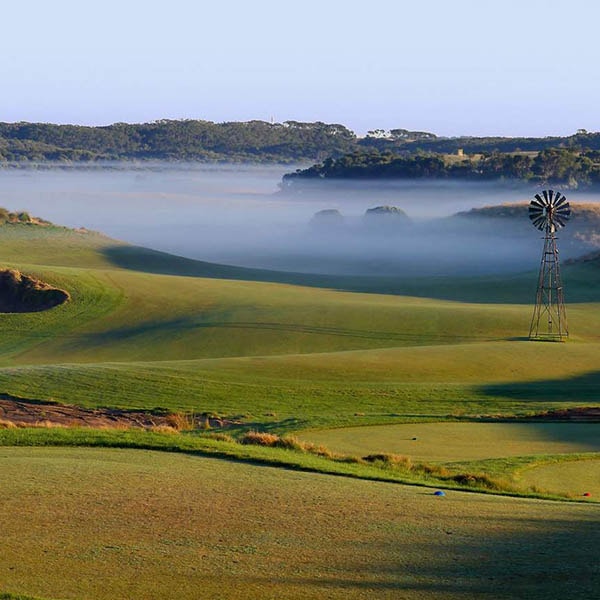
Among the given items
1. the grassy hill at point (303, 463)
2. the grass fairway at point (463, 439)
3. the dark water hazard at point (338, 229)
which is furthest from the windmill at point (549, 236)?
the dark water hazard at point (338, 229)

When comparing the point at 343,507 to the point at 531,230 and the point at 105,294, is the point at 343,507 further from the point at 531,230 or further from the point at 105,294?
the point at 531,230

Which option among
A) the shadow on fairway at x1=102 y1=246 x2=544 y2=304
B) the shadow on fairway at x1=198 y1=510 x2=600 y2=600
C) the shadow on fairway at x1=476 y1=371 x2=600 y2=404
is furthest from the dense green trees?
the shadow on fairway at x1=198 y1=510 x2=600 y2=600

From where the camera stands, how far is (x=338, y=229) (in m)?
138

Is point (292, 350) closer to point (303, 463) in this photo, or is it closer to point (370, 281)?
point (303, 463)

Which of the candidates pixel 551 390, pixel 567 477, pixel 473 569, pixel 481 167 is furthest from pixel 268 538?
pixel 481 167

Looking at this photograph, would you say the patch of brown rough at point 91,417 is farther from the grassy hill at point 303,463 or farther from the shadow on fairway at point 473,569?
the shadow on fairway at point 473,569

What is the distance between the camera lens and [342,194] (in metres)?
176

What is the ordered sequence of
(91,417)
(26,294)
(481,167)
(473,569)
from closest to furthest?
(473,569) < (91,417) < (26,294) < (481,167)

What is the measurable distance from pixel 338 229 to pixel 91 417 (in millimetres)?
113013

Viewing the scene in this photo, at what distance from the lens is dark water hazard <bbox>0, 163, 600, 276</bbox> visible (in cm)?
9988

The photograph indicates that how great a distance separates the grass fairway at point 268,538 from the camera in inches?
386

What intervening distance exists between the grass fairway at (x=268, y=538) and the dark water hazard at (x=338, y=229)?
253 ft

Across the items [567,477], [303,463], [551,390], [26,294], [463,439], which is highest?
[303,463]

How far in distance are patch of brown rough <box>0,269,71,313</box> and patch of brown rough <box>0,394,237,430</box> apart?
2403cm
